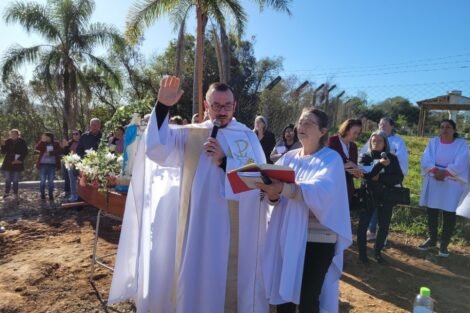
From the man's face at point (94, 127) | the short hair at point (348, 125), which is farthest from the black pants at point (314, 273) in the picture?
the man's face at point (94, 127)

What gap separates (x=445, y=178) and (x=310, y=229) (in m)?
4.18

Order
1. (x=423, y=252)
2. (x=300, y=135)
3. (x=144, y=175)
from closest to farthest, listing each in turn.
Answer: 1. (x=300, y=135)
2. (x=144, y=175)
3. (x=423, y=252)

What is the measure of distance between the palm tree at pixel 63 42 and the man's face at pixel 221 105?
1723 cm

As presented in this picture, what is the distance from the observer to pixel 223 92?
3.05 m

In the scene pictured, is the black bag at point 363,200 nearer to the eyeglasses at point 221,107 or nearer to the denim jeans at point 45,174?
the eyeglasses at point 221,107

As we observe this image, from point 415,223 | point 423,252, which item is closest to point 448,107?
point 415,223

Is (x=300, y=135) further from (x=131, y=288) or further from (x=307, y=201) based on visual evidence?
(x=131, y=288)

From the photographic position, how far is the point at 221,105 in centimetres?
308

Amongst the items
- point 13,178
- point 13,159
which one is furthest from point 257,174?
point 13,178

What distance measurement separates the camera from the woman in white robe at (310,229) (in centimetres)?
260

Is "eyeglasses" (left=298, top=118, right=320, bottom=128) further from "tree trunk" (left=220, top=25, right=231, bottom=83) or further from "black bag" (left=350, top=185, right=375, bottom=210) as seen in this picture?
"tree trunk" (left=220, top=25, right=231, bottom=83)

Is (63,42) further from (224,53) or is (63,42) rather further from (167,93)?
(167,93)

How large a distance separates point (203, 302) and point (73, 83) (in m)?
18.5

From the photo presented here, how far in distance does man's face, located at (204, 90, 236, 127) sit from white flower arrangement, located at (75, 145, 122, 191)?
1839mm
